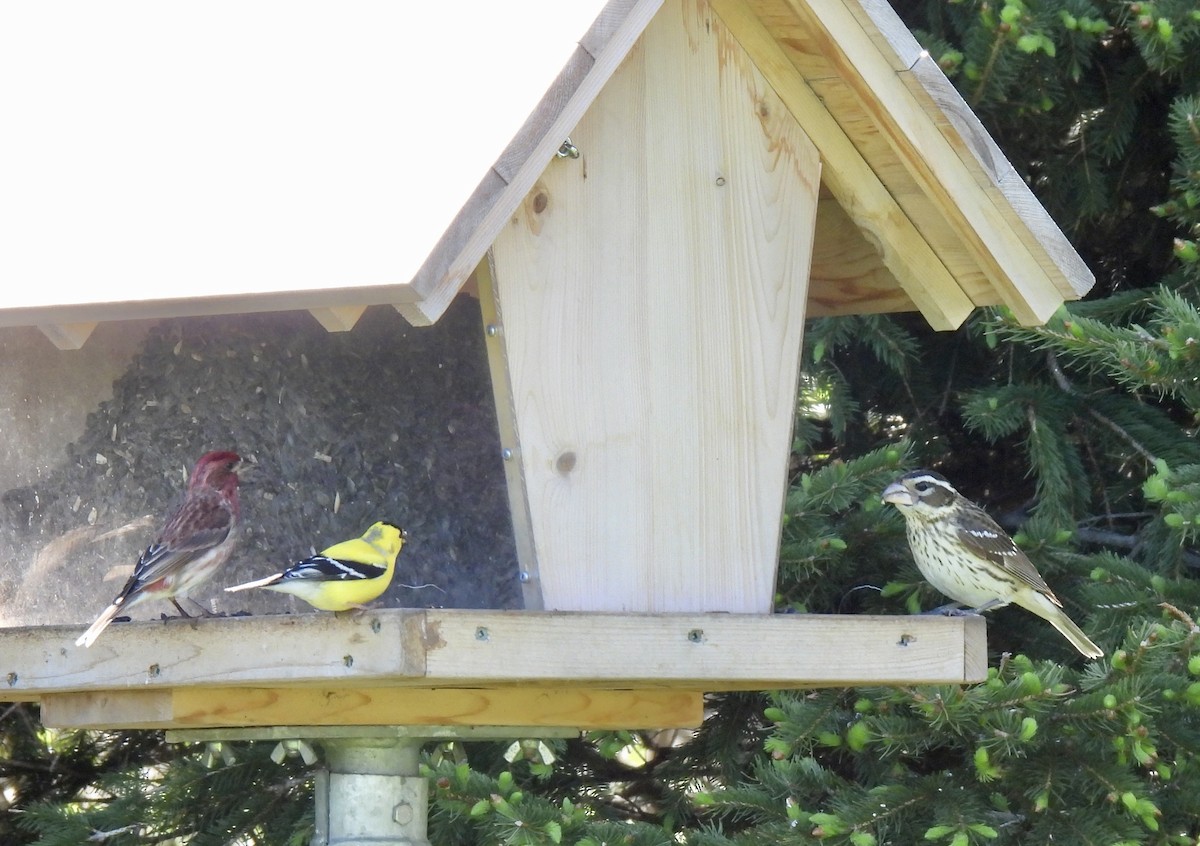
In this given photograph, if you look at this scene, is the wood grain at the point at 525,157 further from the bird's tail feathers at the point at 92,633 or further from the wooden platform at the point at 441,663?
the bird's tail feathers at the point at 92,633

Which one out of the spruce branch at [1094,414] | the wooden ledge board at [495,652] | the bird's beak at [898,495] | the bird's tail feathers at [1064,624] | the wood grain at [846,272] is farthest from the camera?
the spruce branch at [1094,414]

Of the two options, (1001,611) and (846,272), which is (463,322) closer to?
(846,272)

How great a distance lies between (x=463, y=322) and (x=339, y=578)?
67 centimetres

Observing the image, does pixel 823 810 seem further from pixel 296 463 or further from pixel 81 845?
pixel 81 845

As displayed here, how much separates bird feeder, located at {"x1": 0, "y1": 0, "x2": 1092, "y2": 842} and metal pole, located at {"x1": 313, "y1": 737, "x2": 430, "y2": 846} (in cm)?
2

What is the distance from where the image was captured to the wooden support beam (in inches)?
120

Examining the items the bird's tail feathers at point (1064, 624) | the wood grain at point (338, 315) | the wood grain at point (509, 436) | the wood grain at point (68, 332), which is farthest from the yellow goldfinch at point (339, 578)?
the bird's tail feathers at point (1064, 624)

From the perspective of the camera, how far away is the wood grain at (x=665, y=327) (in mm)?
3092

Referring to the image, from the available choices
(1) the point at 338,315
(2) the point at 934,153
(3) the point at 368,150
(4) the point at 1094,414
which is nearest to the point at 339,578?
(1) the point at 338,315

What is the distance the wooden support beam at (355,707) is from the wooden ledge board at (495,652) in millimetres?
164

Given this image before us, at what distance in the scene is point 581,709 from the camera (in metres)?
3.36

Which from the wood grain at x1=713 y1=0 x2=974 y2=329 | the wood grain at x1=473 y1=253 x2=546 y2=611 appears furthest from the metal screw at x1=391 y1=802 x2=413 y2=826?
the wood grain at x1=713 y1=0 x2=974 y2=329

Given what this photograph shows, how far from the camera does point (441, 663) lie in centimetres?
255

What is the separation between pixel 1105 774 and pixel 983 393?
57.2 inches
